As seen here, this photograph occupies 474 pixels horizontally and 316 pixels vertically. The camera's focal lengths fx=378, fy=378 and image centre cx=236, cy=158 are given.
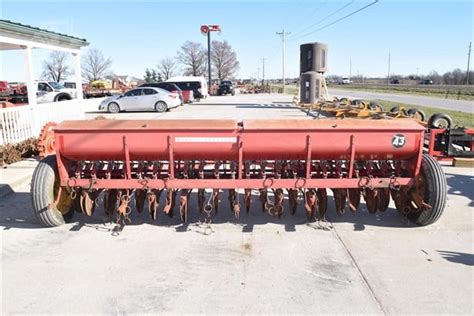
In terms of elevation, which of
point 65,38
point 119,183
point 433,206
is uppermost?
point 65,38

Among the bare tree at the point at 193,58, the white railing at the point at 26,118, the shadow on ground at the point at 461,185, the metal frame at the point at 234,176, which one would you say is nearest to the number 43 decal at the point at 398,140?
the metal frame at the point at 234,176

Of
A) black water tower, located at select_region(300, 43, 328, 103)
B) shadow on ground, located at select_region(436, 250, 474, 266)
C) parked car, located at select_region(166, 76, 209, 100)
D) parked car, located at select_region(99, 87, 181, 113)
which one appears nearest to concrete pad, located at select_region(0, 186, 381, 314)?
shadow on ground, located at select_region(436, 250, 474, 266)

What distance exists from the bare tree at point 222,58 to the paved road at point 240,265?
70.5 m

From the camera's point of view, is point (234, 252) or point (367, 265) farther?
point (234, 252)

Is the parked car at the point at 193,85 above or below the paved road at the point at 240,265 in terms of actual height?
above

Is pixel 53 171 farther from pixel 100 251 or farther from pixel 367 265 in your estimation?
pixel 367 265

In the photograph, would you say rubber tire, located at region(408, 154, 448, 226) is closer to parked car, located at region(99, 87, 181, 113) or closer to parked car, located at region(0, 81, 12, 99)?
parked car, located at region(99, 87, 181, 113)

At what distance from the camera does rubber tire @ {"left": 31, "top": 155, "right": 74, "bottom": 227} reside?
13.8 ft

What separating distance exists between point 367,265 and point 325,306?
0.86 meters

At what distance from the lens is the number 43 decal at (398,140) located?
4148 millimetres

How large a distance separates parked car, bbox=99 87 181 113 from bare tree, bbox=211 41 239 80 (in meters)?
53.7

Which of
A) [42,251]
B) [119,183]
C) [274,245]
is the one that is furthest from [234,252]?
[42,251]

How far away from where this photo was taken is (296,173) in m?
4.45

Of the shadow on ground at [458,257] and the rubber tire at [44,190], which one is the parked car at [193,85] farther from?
the shadow on ground at [458,257]
